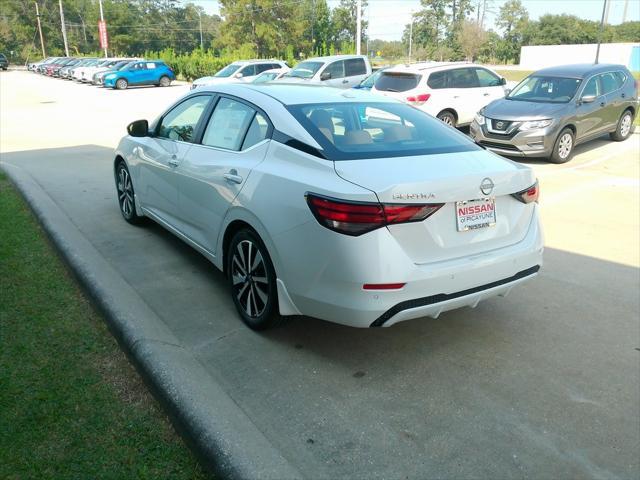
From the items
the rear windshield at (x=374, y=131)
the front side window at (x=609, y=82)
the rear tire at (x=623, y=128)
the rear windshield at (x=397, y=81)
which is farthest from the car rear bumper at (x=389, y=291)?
the rear tire at (x=623, y=128)

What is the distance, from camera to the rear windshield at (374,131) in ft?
11.8

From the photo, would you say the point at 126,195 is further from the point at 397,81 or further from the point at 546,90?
the point at 546,90

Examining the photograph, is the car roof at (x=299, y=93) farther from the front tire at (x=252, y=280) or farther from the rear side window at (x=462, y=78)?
the rear side window at (x=462, y=78)

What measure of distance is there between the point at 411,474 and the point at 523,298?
7.93 ft

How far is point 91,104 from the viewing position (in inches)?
909

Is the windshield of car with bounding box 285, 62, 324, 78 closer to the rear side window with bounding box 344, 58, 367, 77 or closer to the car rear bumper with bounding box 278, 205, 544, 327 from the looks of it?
the rear side window with bounding box 344, 58, 367, 77

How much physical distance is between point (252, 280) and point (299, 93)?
1.48 m

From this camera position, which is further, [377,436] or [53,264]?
[53,264]

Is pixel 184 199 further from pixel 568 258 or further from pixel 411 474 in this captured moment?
pixel 568 258

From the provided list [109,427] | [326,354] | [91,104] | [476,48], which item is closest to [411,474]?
[326,354]

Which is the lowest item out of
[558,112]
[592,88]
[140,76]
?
[140,76]

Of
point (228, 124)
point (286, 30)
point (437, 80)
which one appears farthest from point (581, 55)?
point (228, 124)

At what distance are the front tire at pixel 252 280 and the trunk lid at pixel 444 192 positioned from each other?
0.83 meters

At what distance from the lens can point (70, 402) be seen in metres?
2.98
